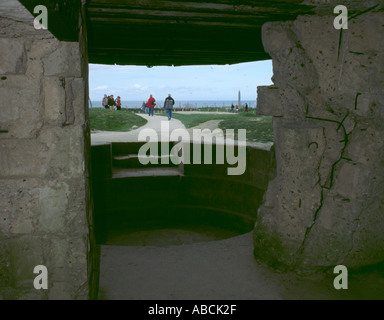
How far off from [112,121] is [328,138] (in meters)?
12.1

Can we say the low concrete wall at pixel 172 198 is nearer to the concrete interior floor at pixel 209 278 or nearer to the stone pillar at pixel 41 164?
the concrete interior floor at pixel 209 278

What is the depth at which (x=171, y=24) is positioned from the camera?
3.19 metres

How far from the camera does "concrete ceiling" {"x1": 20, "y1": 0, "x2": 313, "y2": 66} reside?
2.20 metres

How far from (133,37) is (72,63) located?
Answer: 2.11 m

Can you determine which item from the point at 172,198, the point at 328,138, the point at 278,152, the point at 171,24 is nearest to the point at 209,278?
the point at 278,152

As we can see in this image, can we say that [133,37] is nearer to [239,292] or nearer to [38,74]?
[38,74]

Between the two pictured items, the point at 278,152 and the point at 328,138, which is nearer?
the point at 328,138

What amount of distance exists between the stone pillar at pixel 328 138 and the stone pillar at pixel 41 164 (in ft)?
6.08

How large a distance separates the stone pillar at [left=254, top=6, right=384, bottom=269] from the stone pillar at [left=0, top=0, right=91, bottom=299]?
1.85 metres

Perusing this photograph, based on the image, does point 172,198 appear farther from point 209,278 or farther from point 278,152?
point 278,152

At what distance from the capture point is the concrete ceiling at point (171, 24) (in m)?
2.20

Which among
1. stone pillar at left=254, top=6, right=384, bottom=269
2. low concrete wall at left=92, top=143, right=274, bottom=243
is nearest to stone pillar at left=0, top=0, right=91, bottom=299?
stone pillar at left=254, top=6, right=384, bottom=269
